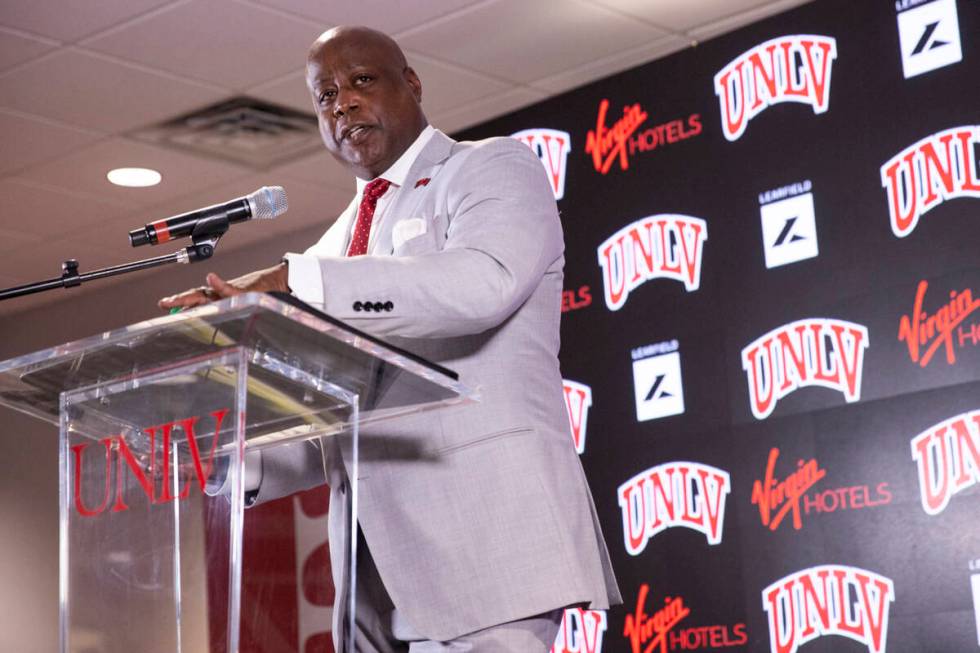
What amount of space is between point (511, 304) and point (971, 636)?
2212 mm

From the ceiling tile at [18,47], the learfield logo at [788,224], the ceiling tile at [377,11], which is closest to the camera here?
the learfield logo at [788,224]

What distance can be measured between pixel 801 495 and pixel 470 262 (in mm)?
2338

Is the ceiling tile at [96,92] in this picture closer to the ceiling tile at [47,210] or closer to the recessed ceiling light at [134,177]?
the recessed ceiling light at [134,177]

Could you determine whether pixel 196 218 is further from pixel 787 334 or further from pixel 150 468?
pixel 787 334

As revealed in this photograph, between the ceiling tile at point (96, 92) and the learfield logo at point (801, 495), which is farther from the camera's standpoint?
the ceiling tile at point (96, 92)

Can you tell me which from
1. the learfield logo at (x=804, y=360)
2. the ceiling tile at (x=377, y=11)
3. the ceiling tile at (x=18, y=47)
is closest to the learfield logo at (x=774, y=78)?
the learfield logo at (x=804, y=360)

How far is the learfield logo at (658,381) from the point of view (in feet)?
13.1

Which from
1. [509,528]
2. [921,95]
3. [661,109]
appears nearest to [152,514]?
[509,528]

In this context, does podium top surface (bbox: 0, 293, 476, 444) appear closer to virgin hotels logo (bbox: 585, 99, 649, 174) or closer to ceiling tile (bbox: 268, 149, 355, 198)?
virgin hotels logo (bbox: 585, 99, 649, 174)

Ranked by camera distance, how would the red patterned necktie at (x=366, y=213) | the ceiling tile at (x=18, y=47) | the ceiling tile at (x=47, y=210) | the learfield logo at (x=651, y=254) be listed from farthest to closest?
the ceiling tile at (x=47, y=210), the ceiling tile at (x=18, y=47), the learfield logo at (x=651, y=254), the red patterned necktie at (x=366, y=213)

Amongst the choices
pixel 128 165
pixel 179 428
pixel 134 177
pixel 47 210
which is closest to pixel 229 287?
pixel 179 428

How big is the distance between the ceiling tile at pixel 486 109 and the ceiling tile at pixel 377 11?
25.3 inches

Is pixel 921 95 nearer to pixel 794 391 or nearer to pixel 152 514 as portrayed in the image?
pixel 794 391

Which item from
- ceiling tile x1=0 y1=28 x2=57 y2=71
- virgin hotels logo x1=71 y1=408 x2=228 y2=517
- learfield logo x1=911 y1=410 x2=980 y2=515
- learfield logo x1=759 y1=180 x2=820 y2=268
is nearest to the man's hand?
virgin hotels logo x1=71 y1=408 x2=228 y2=517
